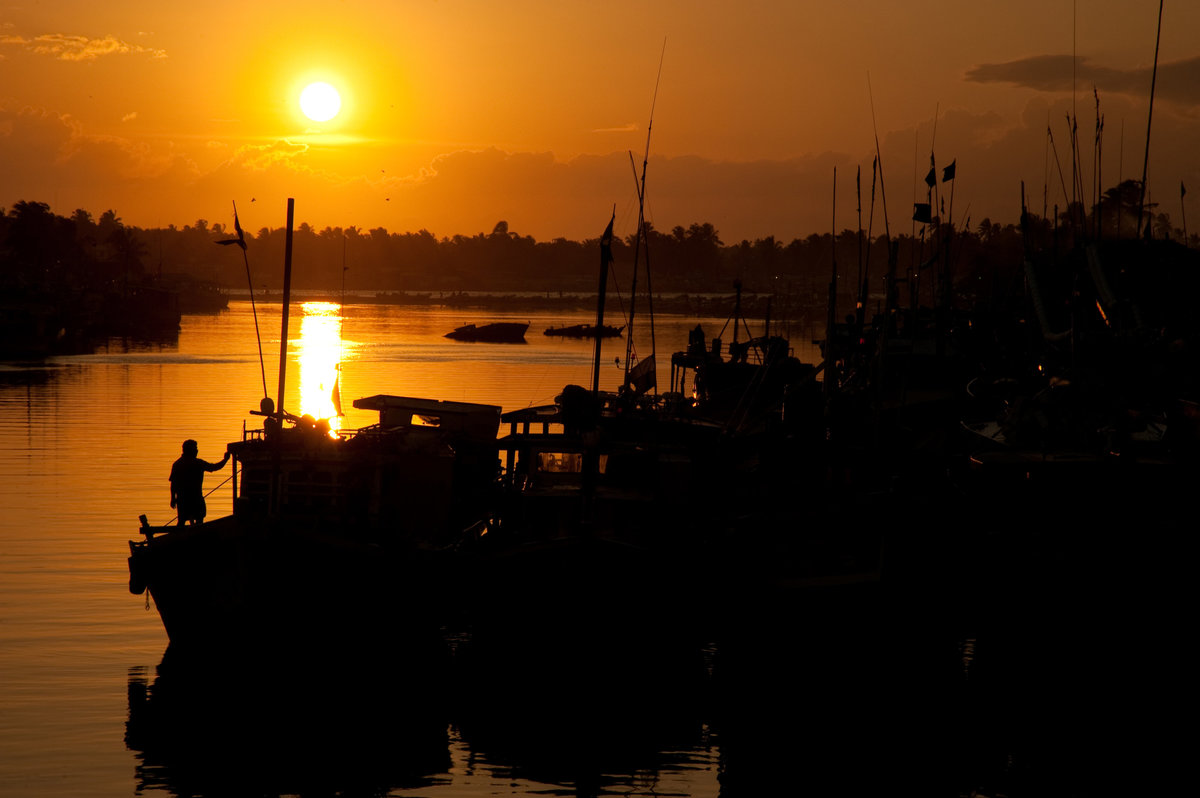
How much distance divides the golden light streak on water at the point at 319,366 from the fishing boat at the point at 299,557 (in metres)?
6.60

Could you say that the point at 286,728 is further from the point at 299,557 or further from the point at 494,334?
the point at 494,334

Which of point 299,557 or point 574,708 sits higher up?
point 299,557

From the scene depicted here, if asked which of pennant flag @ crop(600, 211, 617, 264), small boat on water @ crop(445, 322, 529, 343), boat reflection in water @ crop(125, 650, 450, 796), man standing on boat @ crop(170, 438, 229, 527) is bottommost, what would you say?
boat reflection in water @ crop(125, 650, 450, 796)

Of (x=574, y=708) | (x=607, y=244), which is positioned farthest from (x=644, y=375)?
(x=574, y=708)

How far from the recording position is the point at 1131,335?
33375 mm

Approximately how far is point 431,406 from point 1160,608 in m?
16.7

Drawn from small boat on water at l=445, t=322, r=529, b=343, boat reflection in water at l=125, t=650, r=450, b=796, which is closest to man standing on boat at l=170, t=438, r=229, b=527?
boat reflection in water at l=125, t=650, r=450, b=796

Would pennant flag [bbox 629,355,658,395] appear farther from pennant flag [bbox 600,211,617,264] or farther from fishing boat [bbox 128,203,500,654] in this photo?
fishing boat [bbox 128,203,500,654]

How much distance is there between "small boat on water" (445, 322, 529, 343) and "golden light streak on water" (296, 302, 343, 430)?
42.7ft

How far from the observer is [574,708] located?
19.8 metres

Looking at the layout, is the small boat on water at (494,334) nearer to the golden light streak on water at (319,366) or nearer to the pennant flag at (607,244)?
the golden light streak on water at (319,366)

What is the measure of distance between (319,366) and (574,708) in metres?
80.8

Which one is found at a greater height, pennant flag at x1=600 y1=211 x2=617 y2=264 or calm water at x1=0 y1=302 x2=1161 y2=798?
pennant flag at x1=600 y1=211 x2=617 y2=264

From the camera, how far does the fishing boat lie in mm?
21234
